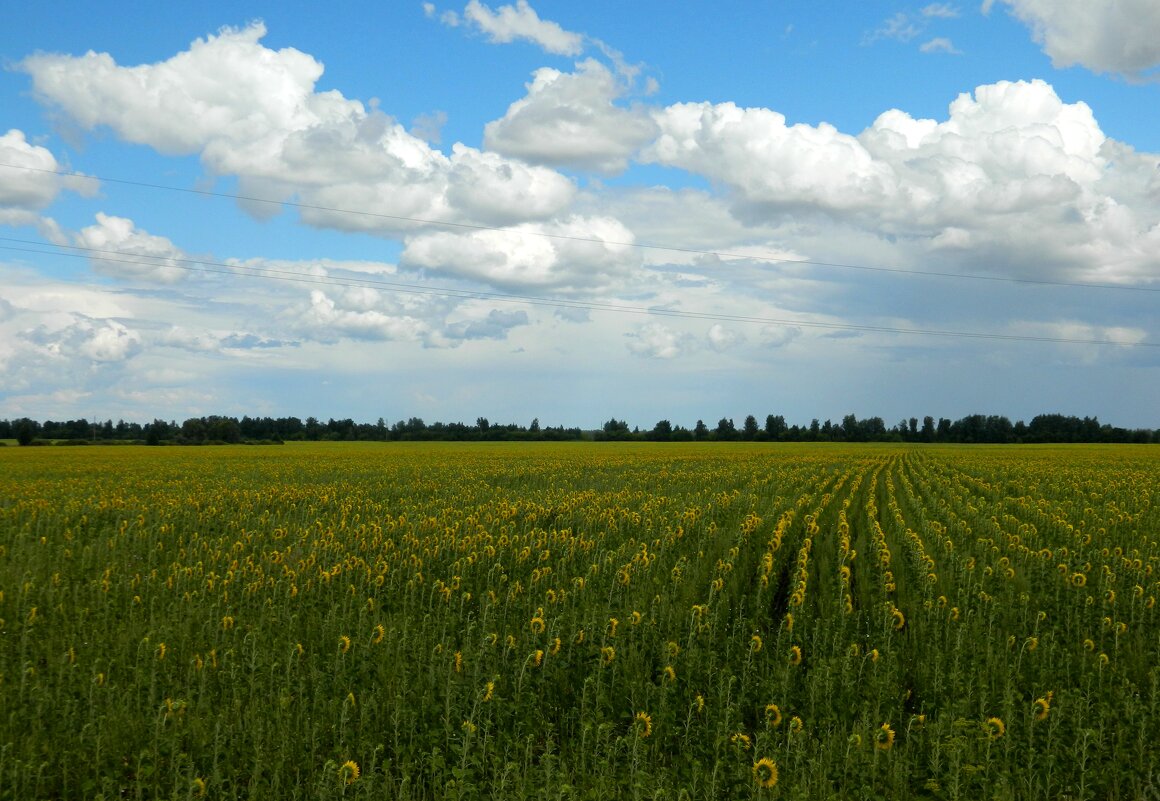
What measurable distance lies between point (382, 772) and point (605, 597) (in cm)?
458

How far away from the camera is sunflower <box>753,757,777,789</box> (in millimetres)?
4895

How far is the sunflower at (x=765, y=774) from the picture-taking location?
A: 4.89 meters

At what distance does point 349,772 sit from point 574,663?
247 cm

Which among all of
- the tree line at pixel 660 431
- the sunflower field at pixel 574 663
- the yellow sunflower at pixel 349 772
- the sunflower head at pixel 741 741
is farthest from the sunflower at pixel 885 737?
the tree line at pixel 660 431

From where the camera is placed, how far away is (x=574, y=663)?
728cm

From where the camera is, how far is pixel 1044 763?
5.45 m

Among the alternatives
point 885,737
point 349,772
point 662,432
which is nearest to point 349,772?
point 349,772

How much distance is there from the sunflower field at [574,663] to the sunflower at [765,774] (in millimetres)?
55

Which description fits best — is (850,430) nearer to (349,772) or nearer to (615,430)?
(615,430)

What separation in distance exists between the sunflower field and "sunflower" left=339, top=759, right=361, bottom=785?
0.10 feet

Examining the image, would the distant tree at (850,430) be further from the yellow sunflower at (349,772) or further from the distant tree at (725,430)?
the yellow sunflower at (349,772)

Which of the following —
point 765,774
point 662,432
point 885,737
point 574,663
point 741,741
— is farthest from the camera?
point 662,432

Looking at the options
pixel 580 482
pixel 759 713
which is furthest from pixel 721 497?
pixel 759 713

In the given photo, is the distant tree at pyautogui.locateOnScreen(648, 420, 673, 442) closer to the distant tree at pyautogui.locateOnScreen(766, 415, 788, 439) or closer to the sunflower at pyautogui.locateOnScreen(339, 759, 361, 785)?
the distant tree at pyautogui.locateOnScreen(766, 415, 788, 439)
